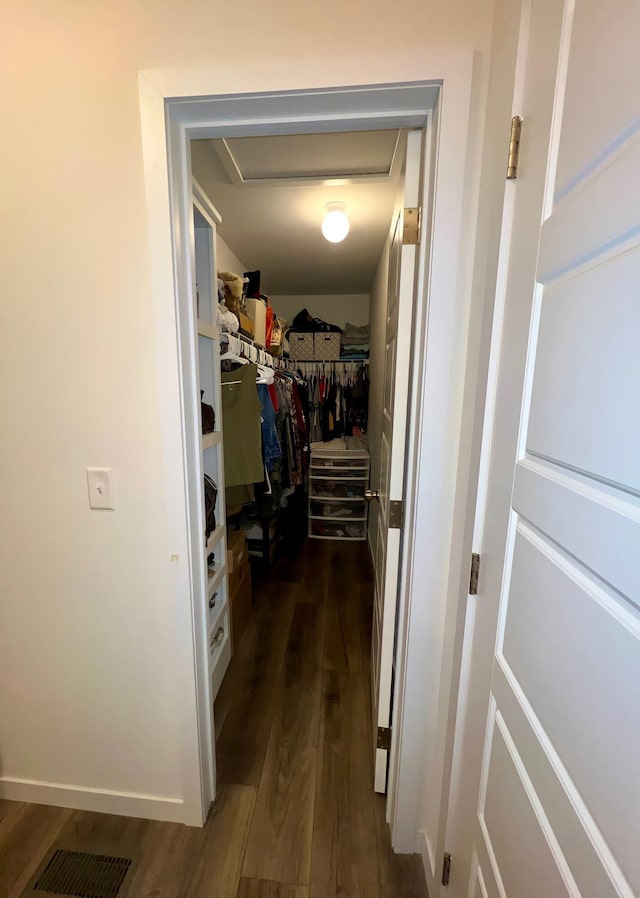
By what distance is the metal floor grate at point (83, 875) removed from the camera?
1114mm

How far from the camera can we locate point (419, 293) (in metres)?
0.99

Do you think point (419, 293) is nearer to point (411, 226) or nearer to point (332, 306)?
point (411, 226)

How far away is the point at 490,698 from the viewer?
2.54ft

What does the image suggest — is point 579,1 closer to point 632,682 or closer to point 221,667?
point 632,682

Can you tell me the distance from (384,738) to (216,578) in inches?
35.1

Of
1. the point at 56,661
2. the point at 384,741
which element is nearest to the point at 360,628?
the point at 384,741

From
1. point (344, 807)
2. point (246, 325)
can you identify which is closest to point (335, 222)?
point (246, 325)

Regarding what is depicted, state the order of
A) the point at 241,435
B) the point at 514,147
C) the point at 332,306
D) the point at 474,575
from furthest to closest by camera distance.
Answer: the point at 332,306, the point at 241,435, the point at 474,575, the point at 514,147

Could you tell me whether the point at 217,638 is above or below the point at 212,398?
below

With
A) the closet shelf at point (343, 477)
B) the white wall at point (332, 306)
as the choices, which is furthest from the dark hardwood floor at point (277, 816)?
the white wall at point (332, 306)

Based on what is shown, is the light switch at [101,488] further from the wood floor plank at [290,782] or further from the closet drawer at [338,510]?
the closet drawer at [338,510]

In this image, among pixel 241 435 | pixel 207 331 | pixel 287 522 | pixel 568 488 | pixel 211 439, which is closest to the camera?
pixel 568 488

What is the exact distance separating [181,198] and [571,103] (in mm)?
889

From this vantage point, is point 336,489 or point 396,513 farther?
point 336,489
